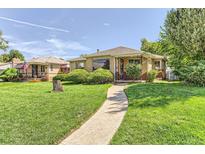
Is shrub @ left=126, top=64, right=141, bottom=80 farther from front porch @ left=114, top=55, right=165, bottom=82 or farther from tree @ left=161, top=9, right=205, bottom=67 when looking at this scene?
tree @ left=161, top=9, right=205, bottom=67

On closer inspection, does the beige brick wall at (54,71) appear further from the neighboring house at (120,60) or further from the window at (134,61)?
the window at (134,61)

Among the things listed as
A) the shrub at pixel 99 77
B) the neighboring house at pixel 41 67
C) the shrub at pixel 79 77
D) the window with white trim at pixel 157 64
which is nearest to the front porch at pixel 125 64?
the window with white trim at pixel 157 64

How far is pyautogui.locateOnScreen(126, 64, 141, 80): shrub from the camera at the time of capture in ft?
43.9

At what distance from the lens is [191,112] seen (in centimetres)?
545

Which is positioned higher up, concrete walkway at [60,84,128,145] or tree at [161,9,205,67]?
tree at [161,9,205,67]

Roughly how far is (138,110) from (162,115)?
0.62m

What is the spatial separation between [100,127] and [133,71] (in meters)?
9.07

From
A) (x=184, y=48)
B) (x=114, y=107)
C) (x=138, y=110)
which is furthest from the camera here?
(x=184, y=48)

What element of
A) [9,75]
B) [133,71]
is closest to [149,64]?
[133,71]

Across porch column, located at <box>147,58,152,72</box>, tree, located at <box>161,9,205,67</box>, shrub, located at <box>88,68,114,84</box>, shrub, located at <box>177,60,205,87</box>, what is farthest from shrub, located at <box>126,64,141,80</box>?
shrub, located at <box>177,60,205,87</box>

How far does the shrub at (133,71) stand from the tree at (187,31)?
9.32 feet

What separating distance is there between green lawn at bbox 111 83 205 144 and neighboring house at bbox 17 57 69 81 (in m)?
14.0
